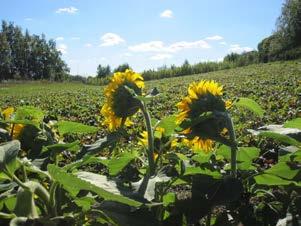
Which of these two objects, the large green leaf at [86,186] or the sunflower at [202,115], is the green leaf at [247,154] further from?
the large green leaf at [86,186]

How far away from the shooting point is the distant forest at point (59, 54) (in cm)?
3008

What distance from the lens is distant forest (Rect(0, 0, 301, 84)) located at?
30078 mm

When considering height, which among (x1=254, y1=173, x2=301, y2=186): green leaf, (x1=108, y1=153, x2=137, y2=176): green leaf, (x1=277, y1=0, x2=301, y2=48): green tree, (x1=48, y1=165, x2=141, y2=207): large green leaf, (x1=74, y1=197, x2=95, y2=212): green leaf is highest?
(x1=277, y1=0, x2=301, y2=48): green tree

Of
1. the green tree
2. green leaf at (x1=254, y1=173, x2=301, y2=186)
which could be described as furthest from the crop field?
the green tree

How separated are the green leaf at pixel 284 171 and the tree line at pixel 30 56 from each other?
219ft

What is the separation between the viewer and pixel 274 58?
28.6m

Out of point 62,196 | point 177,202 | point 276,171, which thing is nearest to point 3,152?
point 62,196

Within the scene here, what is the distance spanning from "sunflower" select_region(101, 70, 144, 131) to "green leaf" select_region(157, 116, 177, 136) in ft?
0.29

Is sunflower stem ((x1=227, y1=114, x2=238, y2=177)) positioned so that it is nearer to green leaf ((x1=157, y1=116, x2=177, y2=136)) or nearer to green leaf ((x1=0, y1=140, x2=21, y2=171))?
green leaf ((x1=157, y1=116, x2=177, y2=136))

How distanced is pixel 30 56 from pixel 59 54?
17.6 feet

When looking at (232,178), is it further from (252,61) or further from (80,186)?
(252,61)

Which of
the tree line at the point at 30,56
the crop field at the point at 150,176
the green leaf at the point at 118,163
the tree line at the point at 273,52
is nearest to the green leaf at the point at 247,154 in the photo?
the crop field at the point at 150,176

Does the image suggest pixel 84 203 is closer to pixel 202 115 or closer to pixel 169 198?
pixel 169 198

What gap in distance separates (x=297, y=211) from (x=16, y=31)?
7229 cm
